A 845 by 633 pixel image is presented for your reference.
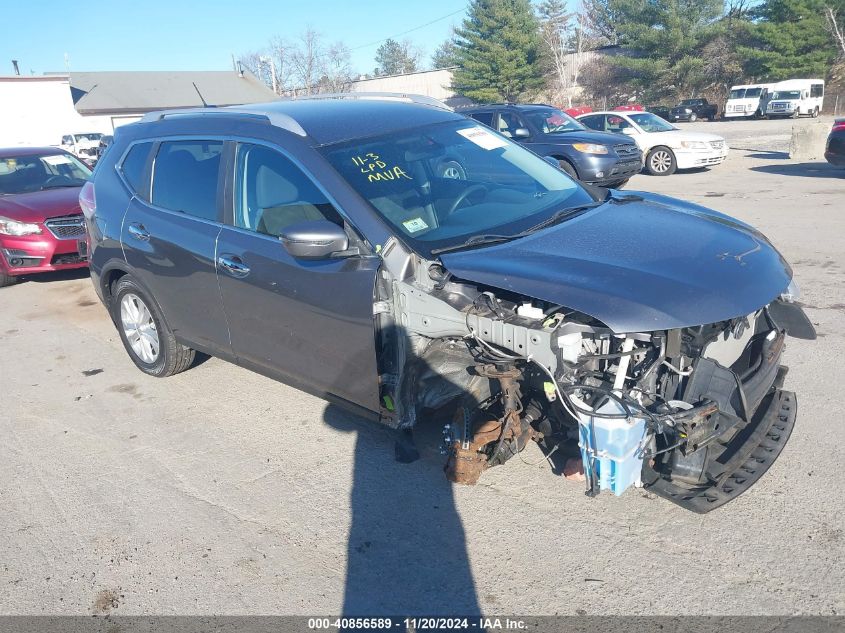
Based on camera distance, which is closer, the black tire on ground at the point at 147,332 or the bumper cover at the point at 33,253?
the black tire on ground at the point at 147,332

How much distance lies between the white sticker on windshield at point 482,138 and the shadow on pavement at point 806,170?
12109mm

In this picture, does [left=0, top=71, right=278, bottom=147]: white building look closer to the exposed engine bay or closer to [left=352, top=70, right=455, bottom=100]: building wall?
[left=352, top=70, right=455, bottom=100]: building wall

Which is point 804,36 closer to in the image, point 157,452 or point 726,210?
point 726,210

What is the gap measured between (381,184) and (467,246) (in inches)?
25.1

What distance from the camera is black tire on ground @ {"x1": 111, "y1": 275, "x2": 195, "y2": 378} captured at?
16.6 feet

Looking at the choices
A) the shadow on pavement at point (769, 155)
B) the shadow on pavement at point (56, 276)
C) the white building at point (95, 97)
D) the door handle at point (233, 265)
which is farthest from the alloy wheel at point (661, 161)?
the white building at point (95, 97)

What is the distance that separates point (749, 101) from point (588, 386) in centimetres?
4337

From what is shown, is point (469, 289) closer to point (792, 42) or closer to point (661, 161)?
point (661, 161)

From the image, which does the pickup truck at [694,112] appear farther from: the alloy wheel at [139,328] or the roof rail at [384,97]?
the alloy wheel at [139,328]

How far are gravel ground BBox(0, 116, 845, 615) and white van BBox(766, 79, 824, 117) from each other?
38784 mm

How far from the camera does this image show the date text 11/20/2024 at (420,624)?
2.71m

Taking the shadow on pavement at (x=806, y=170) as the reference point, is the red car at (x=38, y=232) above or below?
above

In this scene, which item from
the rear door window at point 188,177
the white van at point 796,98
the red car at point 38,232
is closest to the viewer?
the rear door window at point 188,177

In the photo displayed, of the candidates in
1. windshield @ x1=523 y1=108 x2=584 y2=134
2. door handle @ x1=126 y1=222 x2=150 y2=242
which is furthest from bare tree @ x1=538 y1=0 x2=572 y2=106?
door handle @ x1=126 y1=222 x2=150 y2=242
